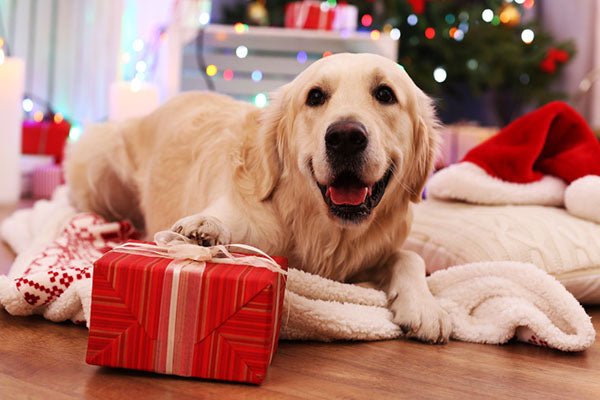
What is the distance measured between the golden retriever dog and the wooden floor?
0.16 m

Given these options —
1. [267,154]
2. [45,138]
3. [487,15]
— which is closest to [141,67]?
[45,138]

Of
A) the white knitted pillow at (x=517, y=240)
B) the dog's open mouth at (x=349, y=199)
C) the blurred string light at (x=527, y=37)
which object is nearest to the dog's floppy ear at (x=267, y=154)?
the dog's open mouth at (x=349, y=199)

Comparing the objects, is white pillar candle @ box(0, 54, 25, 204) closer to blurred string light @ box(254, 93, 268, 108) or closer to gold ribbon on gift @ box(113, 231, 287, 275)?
blurred string light @ box(254, 93, 268, 108)

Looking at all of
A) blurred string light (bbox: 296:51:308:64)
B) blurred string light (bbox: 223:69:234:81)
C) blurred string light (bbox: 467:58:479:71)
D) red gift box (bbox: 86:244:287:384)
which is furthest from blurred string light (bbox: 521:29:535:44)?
red gift box (bbox: 86:244:287:384)

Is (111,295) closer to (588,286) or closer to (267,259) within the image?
(267,259)

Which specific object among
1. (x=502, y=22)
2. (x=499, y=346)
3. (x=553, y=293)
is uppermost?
(x=502, y=22)

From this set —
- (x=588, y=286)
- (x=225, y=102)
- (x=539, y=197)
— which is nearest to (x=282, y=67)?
(x=225, y=102)

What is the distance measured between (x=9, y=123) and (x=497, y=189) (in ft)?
9.41

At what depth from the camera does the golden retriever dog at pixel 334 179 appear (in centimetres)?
162

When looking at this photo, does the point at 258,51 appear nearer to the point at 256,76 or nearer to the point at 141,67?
the point at 256,76

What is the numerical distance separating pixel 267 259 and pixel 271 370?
0.23 metres

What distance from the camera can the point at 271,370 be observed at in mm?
1441

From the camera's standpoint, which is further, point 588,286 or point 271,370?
point 588,286

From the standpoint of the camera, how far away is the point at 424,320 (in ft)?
5.57
